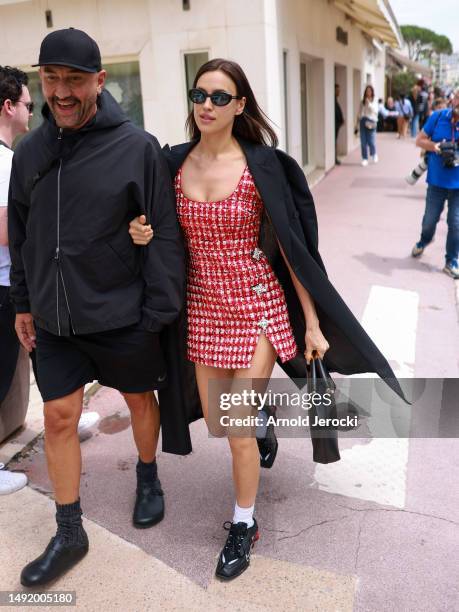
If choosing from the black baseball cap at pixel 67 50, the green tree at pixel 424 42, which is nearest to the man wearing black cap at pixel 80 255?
the black baseball cap at pixel 67 50

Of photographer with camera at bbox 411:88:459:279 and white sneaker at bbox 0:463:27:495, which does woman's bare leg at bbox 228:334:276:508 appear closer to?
white sneaker at bbox 0:463:27:495

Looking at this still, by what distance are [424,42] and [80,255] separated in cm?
9979

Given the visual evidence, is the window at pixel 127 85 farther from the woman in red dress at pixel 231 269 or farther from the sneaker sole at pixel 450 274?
the woman in red dress at pixel 231 269

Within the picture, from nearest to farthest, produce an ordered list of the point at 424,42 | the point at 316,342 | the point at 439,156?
the point at 316,342, the point at 439,156, the point at 424,42

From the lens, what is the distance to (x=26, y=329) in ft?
8.58

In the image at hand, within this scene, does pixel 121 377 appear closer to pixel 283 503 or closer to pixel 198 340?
pixel 198 340

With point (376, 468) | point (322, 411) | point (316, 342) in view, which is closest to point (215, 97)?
point (316, 342)

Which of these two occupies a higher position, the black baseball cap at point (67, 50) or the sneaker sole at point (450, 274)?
the black baseball cap at point (67, 50)

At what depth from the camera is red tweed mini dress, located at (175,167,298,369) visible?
7.65 ft

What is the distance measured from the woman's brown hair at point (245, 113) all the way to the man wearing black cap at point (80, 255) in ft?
1.14

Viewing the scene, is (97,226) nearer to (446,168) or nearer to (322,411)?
(322,411)

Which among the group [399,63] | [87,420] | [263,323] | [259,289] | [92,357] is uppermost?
[399,63]

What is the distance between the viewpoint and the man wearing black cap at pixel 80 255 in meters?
2.22

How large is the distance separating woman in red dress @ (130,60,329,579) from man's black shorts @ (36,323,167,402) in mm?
203
